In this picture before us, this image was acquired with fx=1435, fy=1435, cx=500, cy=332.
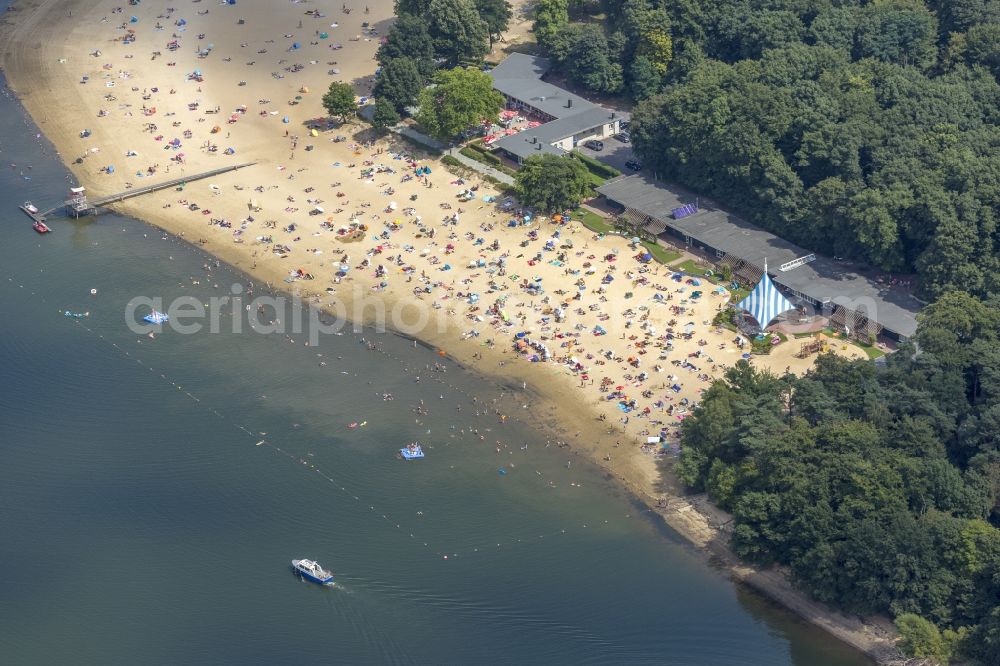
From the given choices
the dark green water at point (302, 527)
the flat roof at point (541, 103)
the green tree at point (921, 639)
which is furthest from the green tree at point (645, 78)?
the green tree at point (921, 639)

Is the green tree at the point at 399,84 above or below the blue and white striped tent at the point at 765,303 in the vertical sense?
above

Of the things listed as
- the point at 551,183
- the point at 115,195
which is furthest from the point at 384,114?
the point at 115,195

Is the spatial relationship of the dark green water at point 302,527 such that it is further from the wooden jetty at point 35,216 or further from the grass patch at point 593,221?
the grass patch at point 593,221

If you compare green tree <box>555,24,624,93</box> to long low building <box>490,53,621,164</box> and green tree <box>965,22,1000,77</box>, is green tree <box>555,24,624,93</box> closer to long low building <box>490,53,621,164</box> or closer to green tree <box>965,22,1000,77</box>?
long low building <box>490,53,621,164</box>

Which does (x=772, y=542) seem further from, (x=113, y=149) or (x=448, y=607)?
(x=113, y=149)

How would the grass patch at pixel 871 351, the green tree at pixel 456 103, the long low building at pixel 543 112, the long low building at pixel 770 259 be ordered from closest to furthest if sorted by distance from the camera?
the grass patch at pixel 871 351 < the long low building at pixel 770 259 < the green tree at pixel 456 103 < the long low building at pixel 543 112

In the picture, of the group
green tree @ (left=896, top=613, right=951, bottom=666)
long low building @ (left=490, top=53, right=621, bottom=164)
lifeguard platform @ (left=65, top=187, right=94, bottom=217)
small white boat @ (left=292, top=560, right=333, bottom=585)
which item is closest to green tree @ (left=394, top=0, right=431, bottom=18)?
long low building @ (left=490, top=53, right=621, bottom=164)
